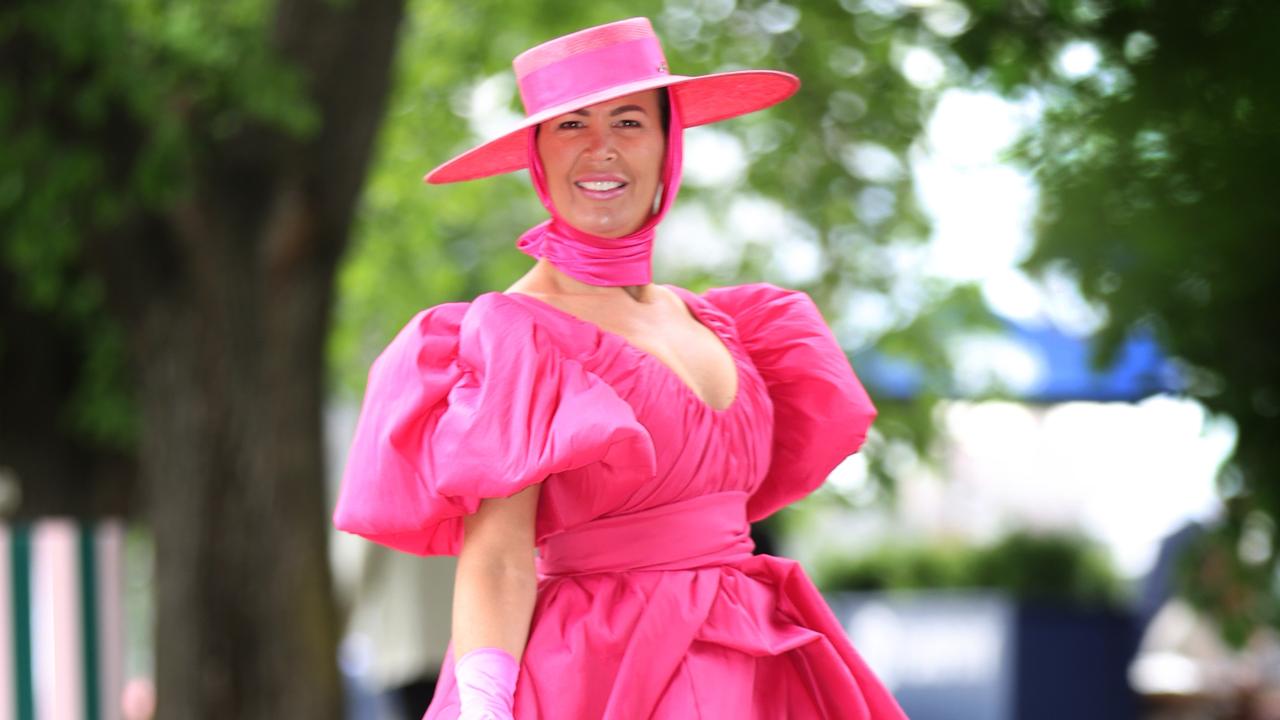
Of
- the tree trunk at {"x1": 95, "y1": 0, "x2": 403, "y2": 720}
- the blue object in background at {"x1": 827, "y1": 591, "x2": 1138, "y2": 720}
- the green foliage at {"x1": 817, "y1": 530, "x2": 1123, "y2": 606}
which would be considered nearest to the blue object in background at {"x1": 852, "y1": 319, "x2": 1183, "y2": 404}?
the green foliage at {"x1": 817, "y1": 530, "x2": 1123, "y2": 606}

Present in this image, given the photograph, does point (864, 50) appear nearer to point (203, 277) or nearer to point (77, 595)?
point (203, 277)

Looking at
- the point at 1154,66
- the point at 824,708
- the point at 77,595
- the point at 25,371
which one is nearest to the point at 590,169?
the point at 824,708

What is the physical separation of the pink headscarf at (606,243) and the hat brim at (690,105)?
1.3 inches

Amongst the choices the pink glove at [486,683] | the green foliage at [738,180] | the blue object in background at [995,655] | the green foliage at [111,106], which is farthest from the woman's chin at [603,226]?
the blue object in background at [995,655]

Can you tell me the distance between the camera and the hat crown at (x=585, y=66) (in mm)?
2145

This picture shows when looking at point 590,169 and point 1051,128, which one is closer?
point 590,169

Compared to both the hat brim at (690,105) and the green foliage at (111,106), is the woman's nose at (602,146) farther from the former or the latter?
the green foliage at (111,106)

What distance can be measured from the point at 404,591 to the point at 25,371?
415 cm

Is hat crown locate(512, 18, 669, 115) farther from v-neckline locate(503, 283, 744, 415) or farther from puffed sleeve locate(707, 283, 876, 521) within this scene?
puffed sleeve locate(707, 283, 876, 521)

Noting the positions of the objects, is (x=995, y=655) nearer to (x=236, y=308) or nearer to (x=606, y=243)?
(x=236, y=308)

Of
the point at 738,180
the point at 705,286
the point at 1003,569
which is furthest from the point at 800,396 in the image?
the point at 1003,569

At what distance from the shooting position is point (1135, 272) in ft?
14.3

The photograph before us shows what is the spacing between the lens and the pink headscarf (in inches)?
86.7

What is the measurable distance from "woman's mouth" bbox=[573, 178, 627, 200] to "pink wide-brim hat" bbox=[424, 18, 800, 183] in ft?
0.35
